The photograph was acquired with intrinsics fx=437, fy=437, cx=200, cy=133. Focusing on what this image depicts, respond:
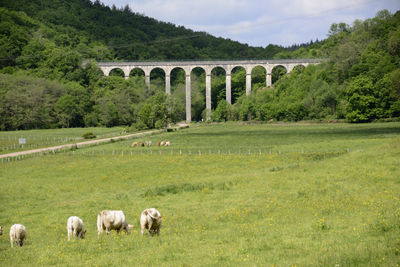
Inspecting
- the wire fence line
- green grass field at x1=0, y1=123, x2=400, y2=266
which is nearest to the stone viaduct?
the wire fence line

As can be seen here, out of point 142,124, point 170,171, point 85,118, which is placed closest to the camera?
point 170,171

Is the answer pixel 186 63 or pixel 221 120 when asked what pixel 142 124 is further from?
pixel 186 63

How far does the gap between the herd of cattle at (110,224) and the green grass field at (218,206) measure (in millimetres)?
487

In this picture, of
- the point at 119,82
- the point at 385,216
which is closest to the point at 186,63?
the point at 119,82

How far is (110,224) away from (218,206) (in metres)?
9.40

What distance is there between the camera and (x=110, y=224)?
19.1 m

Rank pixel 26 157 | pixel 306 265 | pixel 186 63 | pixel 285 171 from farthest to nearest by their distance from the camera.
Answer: pixel 186 63 → pixel 26 157 → pixel 285 171 → pixel 306 265

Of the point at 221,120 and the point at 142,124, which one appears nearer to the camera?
the point at 142,124

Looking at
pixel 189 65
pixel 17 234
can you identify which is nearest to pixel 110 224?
pixel 17 234

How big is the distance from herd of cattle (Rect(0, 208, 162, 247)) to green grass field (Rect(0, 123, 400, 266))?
487 mm

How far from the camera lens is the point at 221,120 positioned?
15738 cm

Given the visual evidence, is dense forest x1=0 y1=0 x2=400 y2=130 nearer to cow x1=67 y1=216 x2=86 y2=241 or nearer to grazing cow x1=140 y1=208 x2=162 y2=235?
grazing cow x1=140 y1=208 x2=162 y2=235

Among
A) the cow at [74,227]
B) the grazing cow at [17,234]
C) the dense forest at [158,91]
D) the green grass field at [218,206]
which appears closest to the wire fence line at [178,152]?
the green grass field at [218,206]

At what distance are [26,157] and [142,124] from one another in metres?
60.9
